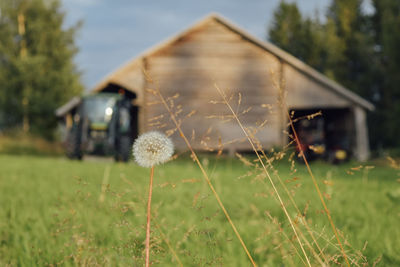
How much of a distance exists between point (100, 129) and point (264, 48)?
26.4ft

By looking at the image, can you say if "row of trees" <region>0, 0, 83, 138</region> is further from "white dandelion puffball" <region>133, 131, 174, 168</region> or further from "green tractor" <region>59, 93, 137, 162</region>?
"white dandelion puffball" <region>133, 131, 174, 168</region>

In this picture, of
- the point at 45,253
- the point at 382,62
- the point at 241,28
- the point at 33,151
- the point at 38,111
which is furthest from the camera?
the point at 382,62

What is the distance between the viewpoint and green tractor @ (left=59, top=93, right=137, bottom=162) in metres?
12.9

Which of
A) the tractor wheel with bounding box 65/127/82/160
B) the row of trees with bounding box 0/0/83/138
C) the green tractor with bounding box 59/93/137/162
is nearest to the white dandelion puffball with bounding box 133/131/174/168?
the green tractor with bounding box 59/93/137/162

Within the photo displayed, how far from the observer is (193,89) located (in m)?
16.8

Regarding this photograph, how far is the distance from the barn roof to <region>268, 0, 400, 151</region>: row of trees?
11766mm

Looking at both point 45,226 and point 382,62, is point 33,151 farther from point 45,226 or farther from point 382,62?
point 382,62

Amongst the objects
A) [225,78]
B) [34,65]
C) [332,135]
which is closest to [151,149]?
[225,78]

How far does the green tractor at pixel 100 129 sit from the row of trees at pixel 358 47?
20.4 m

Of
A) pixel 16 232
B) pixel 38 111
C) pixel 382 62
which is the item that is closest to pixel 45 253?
pixel 16 232

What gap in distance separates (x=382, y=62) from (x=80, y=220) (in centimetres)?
3545

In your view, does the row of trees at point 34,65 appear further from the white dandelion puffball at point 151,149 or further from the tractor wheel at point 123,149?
the white dandelion puffball at point 151,149

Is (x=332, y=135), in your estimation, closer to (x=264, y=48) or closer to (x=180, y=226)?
(x=264, y=48)

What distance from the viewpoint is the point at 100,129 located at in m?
13.2
